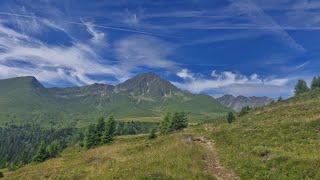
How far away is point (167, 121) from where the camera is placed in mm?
110750

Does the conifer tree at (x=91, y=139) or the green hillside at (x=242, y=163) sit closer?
the green hillside at (x=242, y=163)

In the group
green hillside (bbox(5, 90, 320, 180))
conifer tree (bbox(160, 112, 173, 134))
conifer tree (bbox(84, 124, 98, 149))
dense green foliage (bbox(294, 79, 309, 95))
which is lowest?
conifer tree (bbox(84, 124, 98, 149))

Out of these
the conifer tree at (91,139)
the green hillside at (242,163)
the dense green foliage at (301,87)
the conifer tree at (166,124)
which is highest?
the dense green foliage at (301,87)

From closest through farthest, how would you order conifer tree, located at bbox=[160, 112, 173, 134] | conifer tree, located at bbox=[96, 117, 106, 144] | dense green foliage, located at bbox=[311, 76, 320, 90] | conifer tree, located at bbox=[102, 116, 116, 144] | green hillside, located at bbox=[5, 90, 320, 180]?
green hillside, located at bbox=[5, 90, 320, 180] → conifer tree, located at bbox=[102, 116, 116, 144] → conifer tree, located at bbox=[96, 117, 106, 144] → conifer tree, located at bbox=[160, 112, 173, 134] → dense green foliage, located at bbox=[311, 76, 320, 90]

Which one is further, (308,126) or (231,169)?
(308,126)

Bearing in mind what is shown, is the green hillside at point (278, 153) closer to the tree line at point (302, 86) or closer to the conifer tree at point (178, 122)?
Answer: the conifer tree at point (178, 122)

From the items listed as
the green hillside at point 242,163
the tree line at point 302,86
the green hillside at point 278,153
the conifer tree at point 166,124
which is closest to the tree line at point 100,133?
the conifer tree at point 166,124

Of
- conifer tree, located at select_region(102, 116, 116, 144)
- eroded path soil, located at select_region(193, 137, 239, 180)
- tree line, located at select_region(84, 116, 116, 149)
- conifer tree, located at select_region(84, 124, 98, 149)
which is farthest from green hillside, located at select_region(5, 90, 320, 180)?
conifer tree, located at select_region(84, 124, 98, 149)

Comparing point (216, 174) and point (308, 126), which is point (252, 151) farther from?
point (308, 126)

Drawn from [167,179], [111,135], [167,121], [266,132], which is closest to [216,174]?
[167,179]

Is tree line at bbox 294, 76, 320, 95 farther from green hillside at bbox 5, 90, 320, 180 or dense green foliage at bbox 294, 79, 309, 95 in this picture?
green hillside at bbox 5, 90, 320, 180

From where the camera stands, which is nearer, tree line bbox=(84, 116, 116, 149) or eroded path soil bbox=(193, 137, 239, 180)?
eroded path soil bbox=(193, 137, 239, 180)

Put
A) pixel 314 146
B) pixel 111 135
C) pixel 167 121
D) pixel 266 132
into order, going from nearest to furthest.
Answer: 1. pixel 314 146
2. pixel 266 132
3. pixel 111 135
4. pixel 167 121

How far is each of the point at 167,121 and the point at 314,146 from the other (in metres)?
82.3
